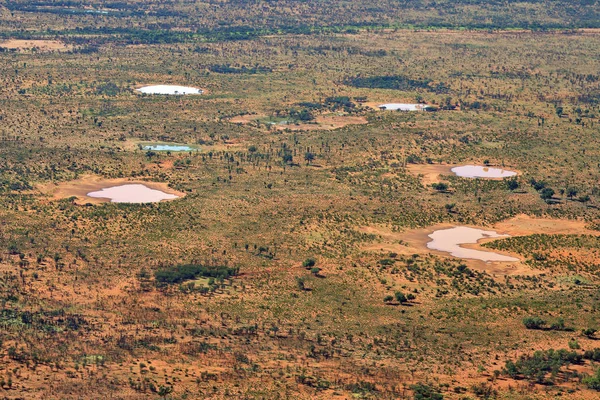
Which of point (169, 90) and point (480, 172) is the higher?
point (169, 90)

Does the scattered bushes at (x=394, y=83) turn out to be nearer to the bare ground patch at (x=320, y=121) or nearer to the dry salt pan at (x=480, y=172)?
the bare ground patch at (x=320, y=121)

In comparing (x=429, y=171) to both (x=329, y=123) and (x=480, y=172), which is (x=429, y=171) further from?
(x=329, y=123)

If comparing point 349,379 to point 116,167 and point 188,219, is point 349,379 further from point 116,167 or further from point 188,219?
point 116,167

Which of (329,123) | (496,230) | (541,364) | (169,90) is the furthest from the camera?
(169,90)

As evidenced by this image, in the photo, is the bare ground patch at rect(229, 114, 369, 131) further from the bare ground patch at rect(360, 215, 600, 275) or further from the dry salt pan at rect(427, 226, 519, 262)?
the dry salt pan at rect(427, 226, 519, 262)

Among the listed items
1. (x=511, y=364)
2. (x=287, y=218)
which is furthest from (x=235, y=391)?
(x=287, y=218)

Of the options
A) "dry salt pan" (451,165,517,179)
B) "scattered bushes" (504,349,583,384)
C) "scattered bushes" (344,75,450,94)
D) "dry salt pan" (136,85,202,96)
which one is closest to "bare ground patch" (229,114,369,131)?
"dry salt pan" (136,85,202,96)

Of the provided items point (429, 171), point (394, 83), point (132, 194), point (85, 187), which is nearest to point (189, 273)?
point (132, 194)
